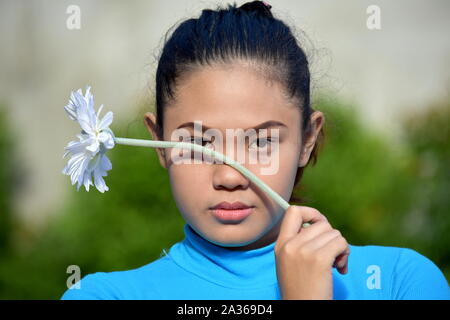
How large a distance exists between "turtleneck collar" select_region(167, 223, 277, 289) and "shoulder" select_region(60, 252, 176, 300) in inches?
2.8

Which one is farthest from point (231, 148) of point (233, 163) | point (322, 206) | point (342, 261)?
point (322, 206)

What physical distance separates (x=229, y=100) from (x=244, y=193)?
172 millimetres

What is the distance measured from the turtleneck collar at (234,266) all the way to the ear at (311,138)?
0.20 meters

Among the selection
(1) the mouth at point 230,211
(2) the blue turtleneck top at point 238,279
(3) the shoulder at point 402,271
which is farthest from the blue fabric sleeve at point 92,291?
(3) the shoulder at point 402,271

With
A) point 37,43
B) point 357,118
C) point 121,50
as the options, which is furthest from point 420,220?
point 37,43

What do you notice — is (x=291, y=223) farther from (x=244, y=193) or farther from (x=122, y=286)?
(x=122, y=286)

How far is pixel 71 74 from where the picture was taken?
15.8 ft

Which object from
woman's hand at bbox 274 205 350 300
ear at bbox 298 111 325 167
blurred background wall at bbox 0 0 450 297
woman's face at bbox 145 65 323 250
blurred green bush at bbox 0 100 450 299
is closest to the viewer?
woman's hand at bbox 274 205 350 300

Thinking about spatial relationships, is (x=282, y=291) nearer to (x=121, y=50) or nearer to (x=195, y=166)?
(x=195, y=166)

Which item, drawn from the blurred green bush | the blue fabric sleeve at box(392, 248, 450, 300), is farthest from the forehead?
the blurred green bush

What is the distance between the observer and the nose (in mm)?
1136

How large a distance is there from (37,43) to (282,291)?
4.36 metres

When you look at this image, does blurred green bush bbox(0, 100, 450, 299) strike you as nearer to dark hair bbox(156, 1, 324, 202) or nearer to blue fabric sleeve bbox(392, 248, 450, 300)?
dark hair bbox(156, 1, 324, 202)

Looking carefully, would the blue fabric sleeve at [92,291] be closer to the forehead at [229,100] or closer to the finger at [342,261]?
the forehead at [229,100]
